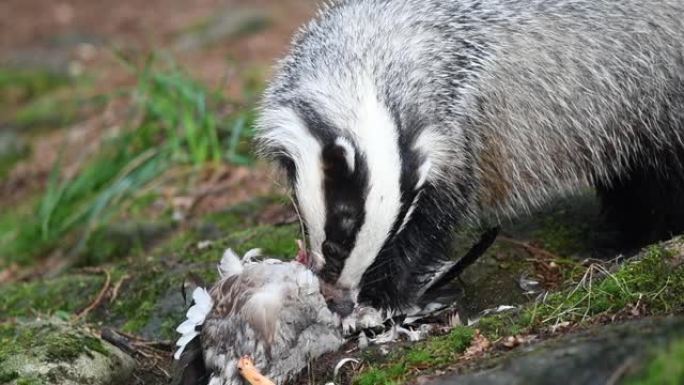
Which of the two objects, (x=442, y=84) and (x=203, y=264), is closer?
(x=442, y=84)

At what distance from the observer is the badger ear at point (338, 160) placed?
4188 mm

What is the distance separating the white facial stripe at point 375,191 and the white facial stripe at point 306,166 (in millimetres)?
148

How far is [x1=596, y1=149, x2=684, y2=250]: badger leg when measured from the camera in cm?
550

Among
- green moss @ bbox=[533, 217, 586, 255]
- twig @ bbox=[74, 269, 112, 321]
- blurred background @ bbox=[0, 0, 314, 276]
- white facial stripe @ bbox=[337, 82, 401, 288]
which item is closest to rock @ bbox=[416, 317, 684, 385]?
white facial stripe @ bbox=[337, 82, 401, 288]

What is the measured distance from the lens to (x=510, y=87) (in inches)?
200

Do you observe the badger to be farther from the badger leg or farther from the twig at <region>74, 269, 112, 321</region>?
the twig at <region>74, 269, 112, 321</region>

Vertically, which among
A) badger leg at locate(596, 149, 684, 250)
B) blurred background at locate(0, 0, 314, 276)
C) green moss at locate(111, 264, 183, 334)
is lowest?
blurred background at locate(0, 0, 314, 276)

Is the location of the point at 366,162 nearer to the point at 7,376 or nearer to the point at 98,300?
the point at 7,376

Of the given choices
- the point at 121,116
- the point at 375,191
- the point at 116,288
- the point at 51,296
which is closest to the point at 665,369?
the point at 375,191

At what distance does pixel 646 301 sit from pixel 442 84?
4.40ft

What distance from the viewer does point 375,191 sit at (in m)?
4.27

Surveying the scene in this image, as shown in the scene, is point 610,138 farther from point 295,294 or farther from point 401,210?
point 295,294

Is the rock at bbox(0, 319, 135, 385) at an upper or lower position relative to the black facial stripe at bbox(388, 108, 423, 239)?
lower

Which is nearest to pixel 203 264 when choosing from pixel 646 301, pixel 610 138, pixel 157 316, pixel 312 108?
pixel 157 316
